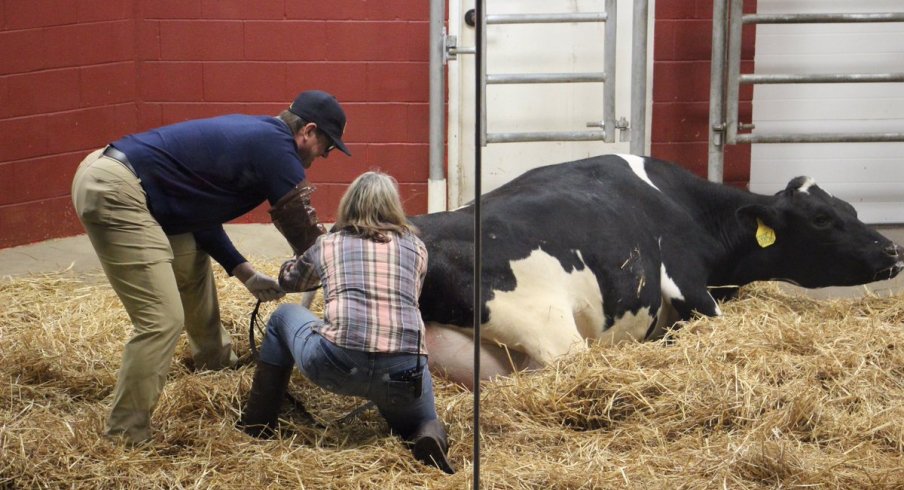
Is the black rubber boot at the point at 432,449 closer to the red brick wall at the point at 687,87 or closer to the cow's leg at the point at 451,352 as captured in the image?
the cow's leg at the point at 451,352

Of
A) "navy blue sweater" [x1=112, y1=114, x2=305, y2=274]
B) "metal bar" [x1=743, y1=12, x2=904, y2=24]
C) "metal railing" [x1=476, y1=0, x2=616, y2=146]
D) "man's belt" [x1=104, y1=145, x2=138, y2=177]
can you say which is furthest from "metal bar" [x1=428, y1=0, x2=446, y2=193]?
"man's belt" [x1=104, y1=145, x2=138, y2=177]

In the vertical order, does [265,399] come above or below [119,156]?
below

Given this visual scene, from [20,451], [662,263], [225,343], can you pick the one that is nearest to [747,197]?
[662,263]

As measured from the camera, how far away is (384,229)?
3.81 m

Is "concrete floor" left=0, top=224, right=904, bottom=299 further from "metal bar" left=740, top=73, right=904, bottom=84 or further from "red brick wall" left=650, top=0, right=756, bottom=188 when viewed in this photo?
"red brick wall" left=650, top=0, right=756, bottom=188

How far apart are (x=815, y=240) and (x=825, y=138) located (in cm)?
182

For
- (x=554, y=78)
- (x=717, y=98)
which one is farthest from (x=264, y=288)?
(x=717, y=98)

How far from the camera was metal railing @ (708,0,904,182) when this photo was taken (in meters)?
7.03

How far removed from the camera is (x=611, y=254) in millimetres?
4996

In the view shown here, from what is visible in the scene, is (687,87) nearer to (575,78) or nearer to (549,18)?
(575,78)

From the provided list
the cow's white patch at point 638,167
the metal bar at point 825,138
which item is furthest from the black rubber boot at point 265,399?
the metal bar at point 825,138

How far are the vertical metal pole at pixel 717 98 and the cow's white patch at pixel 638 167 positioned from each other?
1617mm

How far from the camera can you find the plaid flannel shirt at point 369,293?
12.3 feet

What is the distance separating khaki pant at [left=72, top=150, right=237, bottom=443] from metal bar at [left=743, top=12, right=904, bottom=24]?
164 inches
